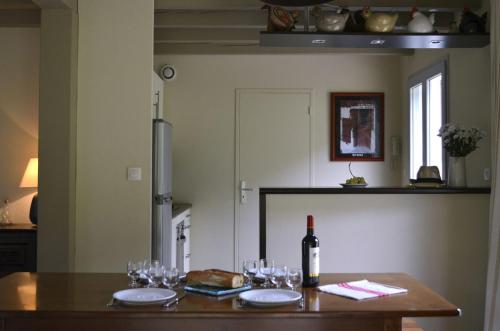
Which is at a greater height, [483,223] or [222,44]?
[222,44]

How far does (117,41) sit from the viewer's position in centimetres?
420

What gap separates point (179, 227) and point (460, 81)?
9.04ft

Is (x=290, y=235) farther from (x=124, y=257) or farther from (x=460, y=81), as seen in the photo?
(x=460, y=81)

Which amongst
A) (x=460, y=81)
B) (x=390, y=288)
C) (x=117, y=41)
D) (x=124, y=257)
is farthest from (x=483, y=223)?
(x=117, y=41)

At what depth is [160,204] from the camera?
4340 millimetres

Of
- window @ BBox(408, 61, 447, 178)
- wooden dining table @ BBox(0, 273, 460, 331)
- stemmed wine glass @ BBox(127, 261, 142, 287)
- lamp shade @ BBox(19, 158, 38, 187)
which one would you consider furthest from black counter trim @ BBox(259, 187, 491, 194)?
lamp shade @ BBox(19, 158, 38, 187)

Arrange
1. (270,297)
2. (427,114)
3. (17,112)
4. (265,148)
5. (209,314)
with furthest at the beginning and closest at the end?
(265,148), (427,114), (17,112), (270,297), (209,314)

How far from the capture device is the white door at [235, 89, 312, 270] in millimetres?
6129

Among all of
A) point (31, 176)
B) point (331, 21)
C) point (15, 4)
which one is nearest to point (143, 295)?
point (331, 21)

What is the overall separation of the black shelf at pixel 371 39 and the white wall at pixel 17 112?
2409 mm

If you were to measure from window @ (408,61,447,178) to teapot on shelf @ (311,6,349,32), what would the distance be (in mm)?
1387

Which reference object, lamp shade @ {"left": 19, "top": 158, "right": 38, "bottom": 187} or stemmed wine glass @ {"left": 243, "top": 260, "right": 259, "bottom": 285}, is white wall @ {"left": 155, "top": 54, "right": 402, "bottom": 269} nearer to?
lamp shade @ {"left": 19, "top": 158, "right": 38, "bottom": 187}

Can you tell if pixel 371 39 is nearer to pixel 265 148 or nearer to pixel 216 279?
pixel 216 279

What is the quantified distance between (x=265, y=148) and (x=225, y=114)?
0.58 m
